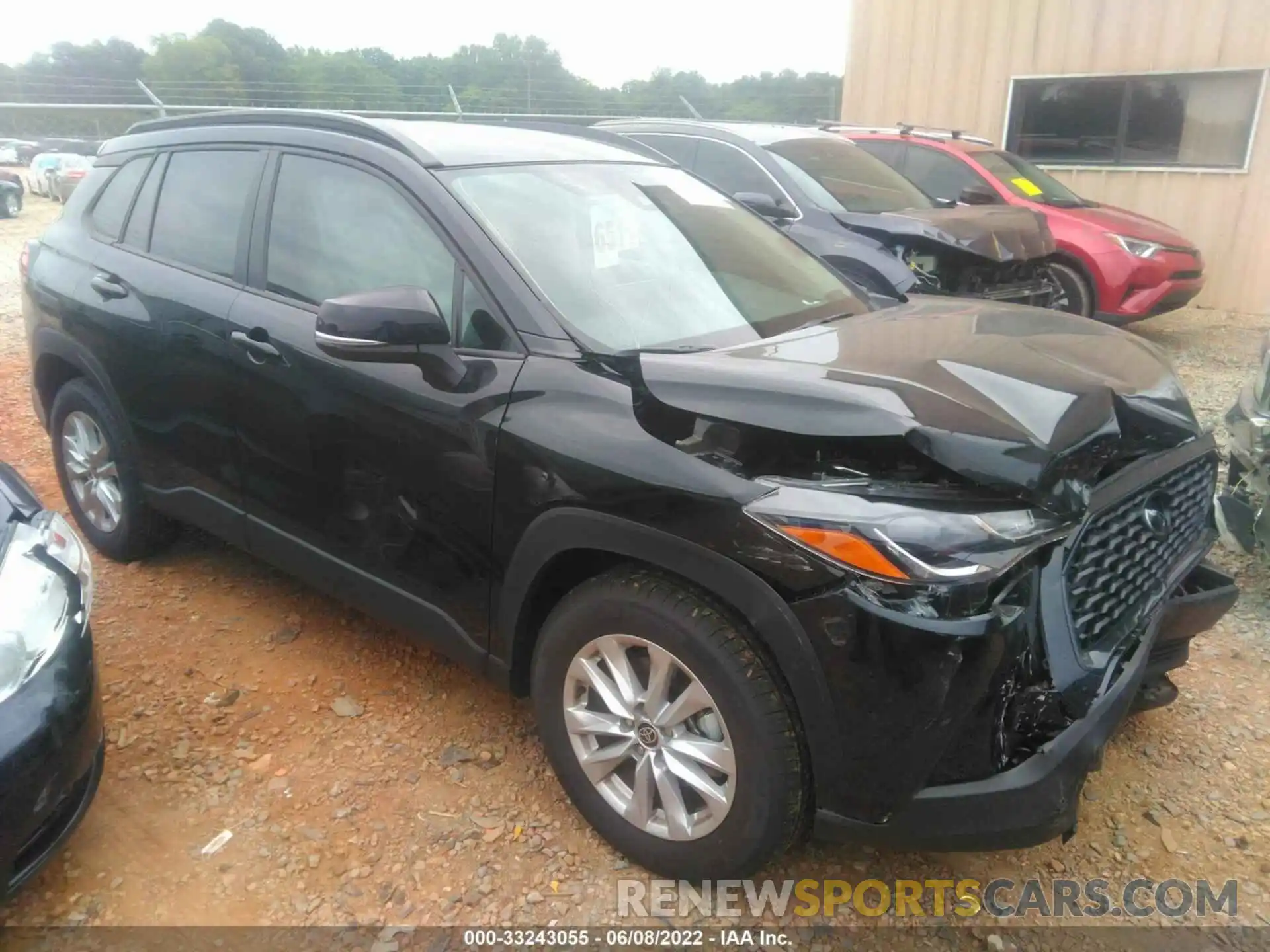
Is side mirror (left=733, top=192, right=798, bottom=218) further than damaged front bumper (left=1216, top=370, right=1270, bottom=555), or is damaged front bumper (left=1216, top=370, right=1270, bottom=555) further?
side mirror (left=733, top=192, right=798, bottom=218)

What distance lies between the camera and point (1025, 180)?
8492 mm

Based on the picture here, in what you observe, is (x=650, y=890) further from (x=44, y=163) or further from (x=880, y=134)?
(x=44, y=163)

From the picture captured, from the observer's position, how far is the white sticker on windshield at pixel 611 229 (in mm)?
2703

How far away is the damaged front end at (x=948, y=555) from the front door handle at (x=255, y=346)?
4.45 feet

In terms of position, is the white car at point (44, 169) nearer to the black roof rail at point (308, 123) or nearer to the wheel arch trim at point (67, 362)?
the wheel arch trim at point (67, 362)

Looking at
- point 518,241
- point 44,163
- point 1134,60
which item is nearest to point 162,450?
point 518,241

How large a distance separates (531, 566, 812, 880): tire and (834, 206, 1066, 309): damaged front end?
412 centimetres

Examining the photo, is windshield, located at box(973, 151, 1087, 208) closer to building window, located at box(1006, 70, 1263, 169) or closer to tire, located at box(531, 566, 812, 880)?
building window, located at box(1006, 70, 1263, 169)

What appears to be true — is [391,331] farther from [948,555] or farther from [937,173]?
[937,173]

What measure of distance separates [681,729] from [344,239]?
180 cm

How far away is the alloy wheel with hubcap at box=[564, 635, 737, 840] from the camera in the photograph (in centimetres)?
209

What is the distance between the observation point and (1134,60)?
10156 millimetres

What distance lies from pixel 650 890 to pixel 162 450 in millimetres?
2400

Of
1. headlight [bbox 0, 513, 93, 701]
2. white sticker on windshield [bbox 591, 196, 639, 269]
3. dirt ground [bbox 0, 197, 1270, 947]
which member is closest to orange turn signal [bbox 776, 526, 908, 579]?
dirt ground [bbox 0, 197, 1270, 947]
